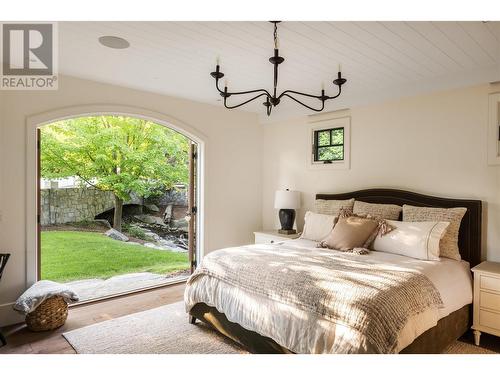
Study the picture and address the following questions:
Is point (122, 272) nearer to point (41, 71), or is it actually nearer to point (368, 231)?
point (41, 71)

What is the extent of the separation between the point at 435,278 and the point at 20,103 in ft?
13.4

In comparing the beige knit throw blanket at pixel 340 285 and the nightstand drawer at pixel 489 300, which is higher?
the beige knit throw blanket at pixel 340 285

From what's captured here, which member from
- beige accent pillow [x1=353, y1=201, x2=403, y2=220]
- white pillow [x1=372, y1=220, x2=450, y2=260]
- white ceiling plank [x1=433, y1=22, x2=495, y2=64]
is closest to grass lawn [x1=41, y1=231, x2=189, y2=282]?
beige accent pillow [x1=353, y1=201, x2=403, y2=220]

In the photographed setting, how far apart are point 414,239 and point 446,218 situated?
1.55 feet

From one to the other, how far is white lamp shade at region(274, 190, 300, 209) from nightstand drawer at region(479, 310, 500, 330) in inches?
94.4

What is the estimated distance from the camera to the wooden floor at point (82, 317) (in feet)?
8.57

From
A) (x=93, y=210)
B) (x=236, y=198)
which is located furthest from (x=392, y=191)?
(x=93, y=210)

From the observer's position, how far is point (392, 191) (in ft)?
12.0

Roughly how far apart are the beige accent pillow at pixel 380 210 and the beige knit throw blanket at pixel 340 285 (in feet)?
2.71

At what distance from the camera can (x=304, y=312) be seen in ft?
6.86

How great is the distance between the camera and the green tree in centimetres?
649

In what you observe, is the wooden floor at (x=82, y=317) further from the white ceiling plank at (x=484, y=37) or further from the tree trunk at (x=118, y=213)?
the tree trunk at (x=118, y=213)

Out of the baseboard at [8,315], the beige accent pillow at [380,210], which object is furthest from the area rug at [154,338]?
the beige accent pillow at [380,210]

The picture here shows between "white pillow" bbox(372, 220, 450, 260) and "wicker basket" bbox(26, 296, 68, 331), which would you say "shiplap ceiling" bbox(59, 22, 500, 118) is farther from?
"wicker basket" bbox(26, 296, 68, 331)
